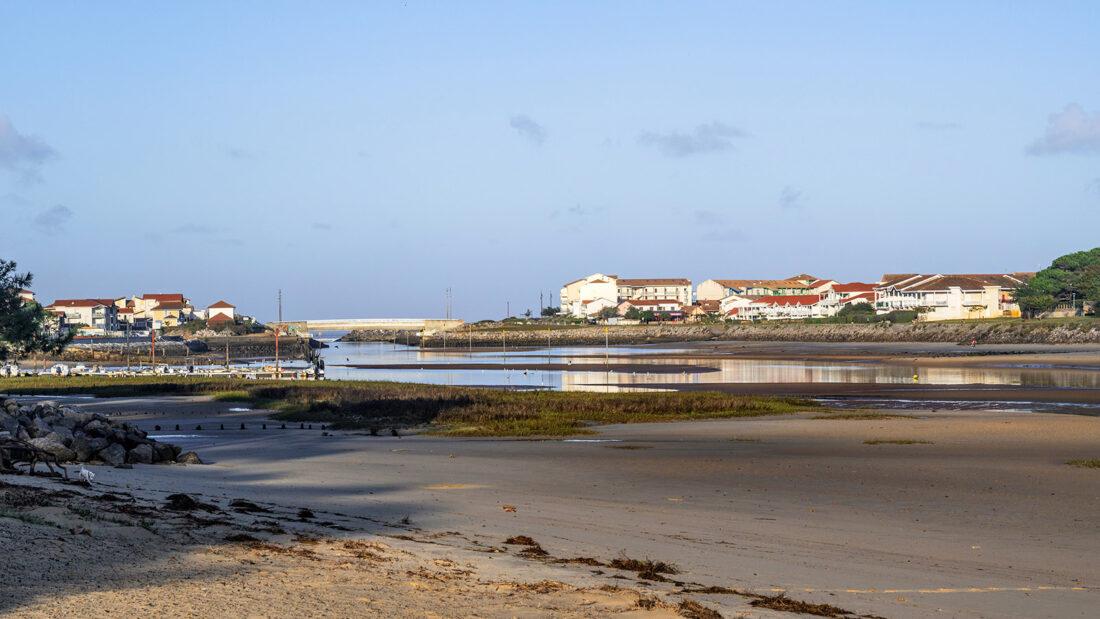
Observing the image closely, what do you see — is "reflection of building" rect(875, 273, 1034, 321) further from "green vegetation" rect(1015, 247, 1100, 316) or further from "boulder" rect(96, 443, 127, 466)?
"boulder" rect(96, 443, 127, 466)

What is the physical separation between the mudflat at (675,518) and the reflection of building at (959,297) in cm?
11578

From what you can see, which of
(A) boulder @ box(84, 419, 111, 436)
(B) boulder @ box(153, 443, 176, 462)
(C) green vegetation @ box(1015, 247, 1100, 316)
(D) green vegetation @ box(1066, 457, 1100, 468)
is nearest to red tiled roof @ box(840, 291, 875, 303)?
(C) green vegetation @ box(1015, 247, 1100, 316)

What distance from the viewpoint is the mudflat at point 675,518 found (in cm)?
852

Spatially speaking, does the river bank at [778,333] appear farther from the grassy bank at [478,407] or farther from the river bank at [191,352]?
the grassy bank at [478,407]

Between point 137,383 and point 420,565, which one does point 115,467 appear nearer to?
point 420,565

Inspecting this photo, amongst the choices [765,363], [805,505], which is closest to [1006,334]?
[765,363]

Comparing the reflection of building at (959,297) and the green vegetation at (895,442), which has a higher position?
the reflection of building at (959,297)

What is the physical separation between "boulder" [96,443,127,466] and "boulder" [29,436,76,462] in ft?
2.20

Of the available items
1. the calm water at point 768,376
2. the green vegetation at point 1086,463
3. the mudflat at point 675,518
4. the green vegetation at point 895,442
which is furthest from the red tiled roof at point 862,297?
the green vegetation at point 1086,463

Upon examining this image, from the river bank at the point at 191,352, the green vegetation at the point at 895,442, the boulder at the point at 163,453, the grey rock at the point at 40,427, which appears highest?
the river bank at the point at 191,352

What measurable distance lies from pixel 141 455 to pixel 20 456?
290 centimetres

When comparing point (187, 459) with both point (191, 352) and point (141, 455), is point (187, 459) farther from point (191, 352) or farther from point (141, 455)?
point (191, 352)

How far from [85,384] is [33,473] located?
39.0 meters

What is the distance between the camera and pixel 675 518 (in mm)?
13406
